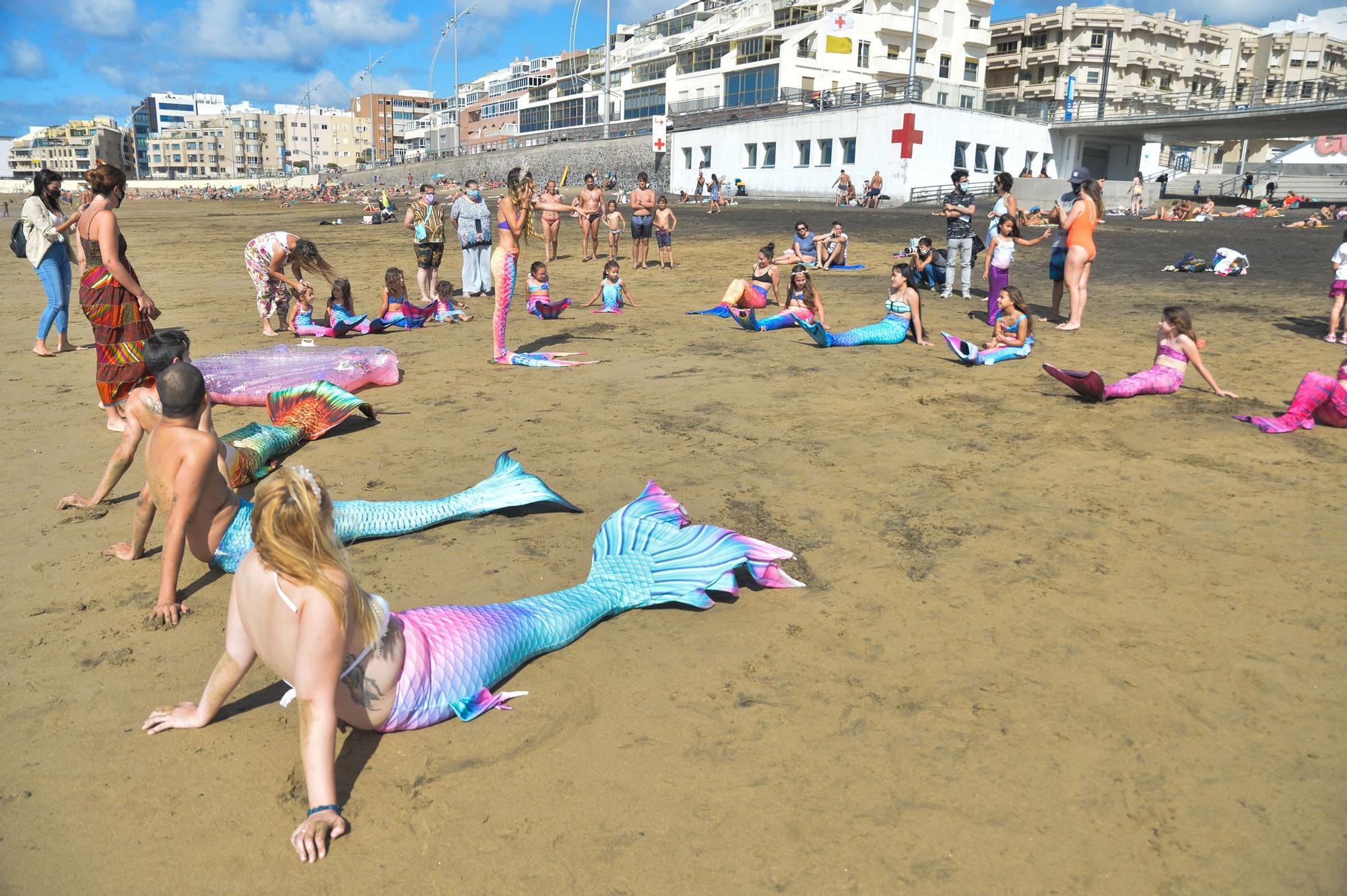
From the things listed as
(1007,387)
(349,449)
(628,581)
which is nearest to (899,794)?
(628,581)

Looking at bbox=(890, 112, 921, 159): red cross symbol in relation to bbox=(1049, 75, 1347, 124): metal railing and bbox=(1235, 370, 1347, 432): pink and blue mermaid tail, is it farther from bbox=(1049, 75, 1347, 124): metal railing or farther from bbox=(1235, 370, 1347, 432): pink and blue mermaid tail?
bbox=(1235, 370, 1347, 432): pink and blue mermaid tail

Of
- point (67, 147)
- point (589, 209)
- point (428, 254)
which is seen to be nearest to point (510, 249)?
point (428, 254)

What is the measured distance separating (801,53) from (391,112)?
111 metres

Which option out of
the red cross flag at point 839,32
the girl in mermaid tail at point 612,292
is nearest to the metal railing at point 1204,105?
the red cross flag at point 839,32

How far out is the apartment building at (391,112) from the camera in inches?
5418

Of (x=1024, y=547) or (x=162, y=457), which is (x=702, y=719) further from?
(x=162, y=457)

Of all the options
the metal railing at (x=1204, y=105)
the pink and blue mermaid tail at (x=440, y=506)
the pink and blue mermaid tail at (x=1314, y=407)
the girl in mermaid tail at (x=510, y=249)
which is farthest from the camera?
the metal railing at (x=1204, y=105)

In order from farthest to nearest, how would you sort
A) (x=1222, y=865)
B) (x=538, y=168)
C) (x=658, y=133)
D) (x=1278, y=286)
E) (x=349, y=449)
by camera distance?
(x=538, y=168) < (x=658, y=133) < (x=1278, y=286) < (x=349, y=449) < (x=1222, y=865)

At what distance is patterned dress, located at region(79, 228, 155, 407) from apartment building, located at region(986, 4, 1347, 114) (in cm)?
6007

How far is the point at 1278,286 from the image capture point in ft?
43.0

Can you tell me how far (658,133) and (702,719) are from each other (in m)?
48.6

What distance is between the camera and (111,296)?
5926mm

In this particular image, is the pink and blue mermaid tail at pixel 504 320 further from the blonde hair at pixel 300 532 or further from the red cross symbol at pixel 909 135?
the red cross symbol at pixel 909 135

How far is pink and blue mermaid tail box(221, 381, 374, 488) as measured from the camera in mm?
5496
